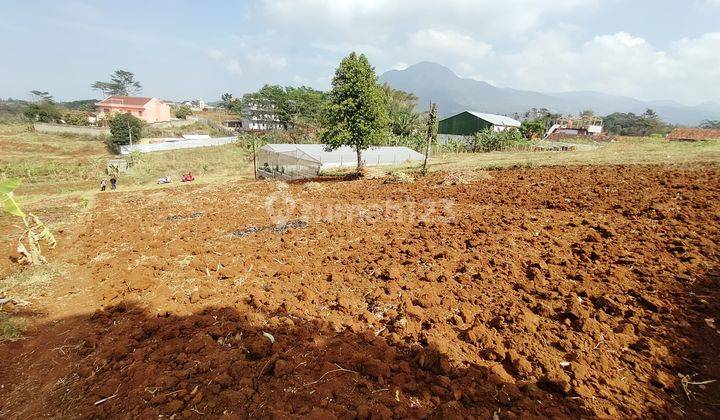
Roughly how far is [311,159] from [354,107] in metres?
9.35

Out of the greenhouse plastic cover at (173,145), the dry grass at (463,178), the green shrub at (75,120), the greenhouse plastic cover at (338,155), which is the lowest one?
the dry grass at (463,178)

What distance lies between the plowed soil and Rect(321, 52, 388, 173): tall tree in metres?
10.9

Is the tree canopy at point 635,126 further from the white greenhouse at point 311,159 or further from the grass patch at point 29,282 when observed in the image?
the grass patch at point 29,282

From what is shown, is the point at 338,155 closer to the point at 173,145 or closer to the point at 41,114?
the point at 173,145

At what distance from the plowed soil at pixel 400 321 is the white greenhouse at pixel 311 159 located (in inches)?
632

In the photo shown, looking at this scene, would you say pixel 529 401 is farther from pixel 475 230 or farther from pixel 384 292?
pixel 475 230

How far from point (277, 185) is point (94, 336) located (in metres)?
15.1

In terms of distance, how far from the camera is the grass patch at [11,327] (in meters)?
5.16

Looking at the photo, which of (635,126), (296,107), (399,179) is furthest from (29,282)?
(635,126)

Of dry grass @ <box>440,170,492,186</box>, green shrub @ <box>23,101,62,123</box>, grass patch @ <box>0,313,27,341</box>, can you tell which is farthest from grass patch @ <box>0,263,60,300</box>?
green shrub @ <box>23,101,62,123</box>

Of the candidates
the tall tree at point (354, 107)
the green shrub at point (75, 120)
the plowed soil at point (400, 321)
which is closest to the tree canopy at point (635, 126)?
the tall tree at point (354, 107)

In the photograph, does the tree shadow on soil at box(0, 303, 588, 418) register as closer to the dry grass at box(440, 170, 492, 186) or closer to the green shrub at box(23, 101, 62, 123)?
the dry grass at box(440, 170, 492, 186)

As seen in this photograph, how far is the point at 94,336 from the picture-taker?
5.02m

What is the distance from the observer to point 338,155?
29969 mm
